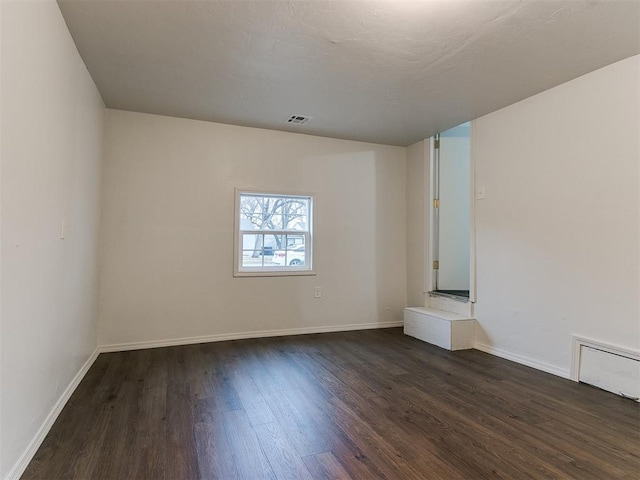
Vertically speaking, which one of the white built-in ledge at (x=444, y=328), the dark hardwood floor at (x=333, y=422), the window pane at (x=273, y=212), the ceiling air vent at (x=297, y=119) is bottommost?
the dark hardwood floor at (x=333, y=422)

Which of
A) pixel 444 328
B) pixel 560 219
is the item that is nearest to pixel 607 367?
pixel 560 219

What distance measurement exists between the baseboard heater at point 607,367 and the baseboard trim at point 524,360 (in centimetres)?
11

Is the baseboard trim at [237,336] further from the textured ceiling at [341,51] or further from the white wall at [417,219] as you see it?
the textured ceiling at [341,51]

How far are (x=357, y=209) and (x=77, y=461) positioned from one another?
366 cm

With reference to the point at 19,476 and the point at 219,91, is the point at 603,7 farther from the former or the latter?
the point at 19,476

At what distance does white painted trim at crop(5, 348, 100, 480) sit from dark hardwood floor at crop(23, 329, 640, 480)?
4cm

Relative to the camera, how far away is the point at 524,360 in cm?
327

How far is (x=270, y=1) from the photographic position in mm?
1993

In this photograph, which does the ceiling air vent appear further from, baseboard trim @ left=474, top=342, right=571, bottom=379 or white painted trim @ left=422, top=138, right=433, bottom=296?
baseboard trim @ left=474, top=342, right=571, bottom=379

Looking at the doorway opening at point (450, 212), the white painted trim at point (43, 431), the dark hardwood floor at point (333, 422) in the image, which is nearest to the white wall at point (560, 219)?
the dark hardwood floor at point (333, 422)

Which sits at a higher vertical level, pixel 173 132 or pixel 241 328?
pixel 173 132

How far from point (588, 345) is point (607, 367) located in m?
0.18

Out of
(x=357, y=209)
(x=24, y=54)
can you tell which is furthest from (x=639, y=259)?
(x=24, y=54)

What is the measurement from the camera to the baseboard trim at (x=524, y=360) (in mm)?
2965
